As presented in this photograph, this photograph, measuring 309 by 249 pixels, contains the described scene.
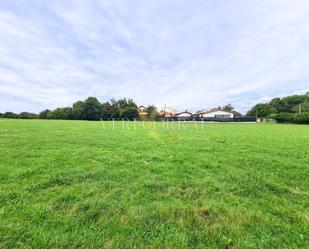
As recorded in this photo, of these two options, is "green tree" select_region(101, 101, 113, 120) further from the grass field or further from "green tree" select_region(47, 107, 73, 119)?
the grass field

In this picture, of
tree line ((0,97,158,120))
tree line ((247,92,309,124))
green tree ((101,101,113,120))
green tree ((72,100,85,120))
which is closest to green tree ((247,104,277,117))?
tree line ((247,92,309,124))

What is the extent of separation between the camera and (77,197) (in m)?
2.57

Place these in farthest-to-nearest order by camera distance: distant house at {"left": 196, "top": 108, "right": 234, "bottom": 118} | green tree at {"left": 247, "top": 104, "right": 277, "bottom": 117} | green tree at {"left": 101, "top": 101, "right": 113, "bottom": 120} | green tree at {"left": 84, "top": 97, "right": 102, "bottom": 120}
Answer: green tree at {"left": 247, "top": 104, "right": 277, "bottom": 117}, distant house at {"left": 196, "top": 108, "right": 234, "bottom": 118}, green tree at {"left": 84, "top": 97, "right": 102, "bottom": 120}, green tree at {"left": 101, "top": 101, "right": 113, "bottom": 120}

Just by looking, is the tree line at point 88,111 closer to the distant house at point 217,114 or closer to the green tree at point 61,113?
the green tree at point 61,113

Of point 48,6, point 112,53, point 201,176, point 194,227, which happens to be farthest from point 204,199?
point 112,53

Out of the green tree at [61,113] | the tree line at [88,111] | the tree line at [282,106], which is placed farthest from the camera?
the tree line at [282,106]

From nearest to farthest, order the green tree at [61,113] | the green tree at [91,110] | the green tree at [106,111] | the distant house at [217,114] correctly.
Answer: the green tree at [106,111]
the green tree at [91,110]
the green tree at [61,113]
the distant house at [217,114]

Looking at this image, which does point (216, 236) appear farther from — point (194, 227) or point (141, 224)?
point (141, 224)

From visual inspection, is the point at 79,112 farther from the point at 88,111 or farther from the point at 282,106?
the point at 282,106

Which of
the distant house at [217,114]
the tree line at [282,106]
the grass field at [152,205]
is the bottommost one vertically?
the grass field at [152,205]

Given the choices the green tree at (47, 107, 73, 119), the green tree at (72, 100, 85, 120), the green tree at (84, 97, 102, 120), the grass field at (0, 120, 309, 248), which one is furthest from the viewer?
the green tree at (47, 107, 73, 119)

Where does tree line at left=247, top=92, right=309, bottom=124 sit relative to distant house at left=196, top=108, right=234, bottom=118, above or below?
above

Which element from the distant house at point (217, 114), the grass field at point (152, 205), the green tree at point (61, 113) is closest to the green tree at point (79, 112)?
the green tree at point (61, 113)

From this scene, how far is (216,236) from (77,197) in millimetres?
1905
